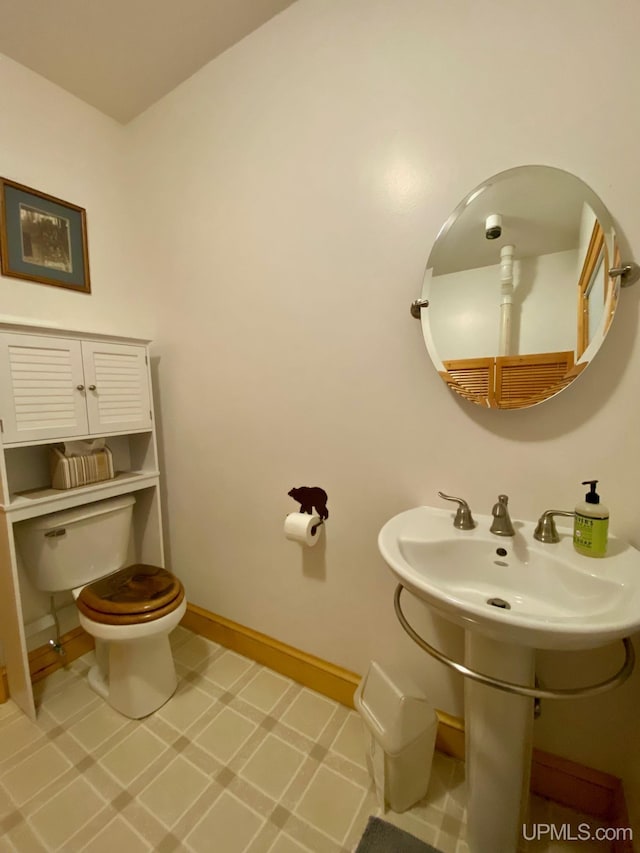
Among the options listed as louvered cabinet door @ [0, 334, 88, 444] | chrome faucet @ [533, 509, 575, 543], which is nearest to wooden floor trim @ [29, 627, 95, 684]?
louvered cabinet door @ [0, 334, 88, 444]

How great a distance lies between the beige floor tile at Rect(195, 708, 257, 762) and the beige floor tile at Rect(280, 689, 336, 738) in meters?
0.14

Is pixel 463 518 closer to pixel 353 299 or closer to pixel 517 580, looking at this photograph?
pixel 517 580

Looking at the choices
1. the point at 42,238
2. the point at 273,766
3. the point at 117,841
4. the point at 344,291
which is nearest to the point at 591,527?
the point at 344,291

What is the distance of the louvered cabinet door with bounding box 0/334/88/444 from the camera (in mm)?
1107

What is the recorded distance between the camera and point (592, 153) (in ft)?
2.61

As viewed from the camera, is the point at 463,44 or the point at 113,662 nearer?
the point at 463,44

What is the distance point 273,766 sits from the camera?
104cm

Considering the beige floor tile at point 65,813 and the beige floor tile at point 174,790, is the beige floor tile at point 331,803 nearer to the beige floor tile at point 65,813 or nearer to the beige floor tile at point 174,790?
the beige floor tile at point 174,790

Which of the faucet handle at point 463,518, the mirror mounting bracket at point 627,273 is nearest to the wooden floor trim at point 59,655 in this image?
the faucet handle at point 463,518

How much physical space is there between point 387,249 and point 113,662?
173 centimetres

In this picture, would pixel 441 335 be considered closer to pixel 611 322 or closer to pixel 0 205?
pixel 611 322

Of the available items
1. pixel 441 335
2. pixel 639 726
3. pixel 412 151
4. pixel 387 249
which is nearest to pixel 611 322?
pixel 441 335

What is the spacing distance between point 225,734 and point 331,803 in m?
0.41

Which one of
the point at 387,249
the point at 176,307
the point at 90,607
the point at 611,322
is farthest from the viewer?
the point at 176,307
